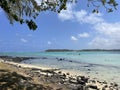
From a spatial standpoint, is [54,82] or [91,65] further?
[91,65]

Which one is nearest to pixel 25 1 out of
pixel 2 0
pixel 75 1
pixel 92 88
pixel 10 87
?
pixel 2 0

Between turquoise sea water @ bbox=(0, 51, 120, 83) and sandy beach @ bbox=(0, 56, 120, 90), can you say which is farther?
turquoise sea water @ bbox=(0, 51, 120, 83)

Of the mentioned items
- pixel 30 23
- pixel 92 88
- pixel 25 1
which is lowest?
pixel 92 88

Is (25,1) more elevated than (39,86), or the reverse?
(25,1)

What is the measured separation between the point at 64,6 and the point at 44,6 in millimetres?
1101

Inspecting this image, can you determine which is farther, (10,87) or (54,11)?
(54,11)

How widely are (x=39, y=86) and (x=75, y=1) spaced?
14.3ft

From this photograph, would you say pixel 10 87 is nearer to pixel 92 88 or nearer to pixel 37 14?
pixel 37 14

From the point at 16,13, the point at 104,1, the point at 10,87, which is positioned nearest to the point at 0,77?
the point at 10,87

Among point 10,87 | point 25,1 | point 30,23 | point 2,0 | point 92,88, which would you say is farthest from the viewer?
point 92,88

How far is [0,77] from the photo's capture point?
14500 mm

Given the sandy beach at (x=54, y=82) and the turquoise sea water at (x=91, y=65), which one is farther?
the turquoise sea water at (x=91, y=65)

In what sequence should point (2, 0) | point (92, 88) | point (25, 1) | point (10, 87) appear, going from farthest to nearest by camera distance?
point (92, 88)
point (25, 1)
point (2, 0)
point (10, 87)

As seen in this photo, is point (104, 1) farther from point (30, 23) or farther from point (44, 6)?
point (30, 23)
